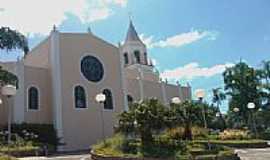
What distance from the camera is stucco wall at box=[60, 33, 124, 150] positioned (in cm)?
3127

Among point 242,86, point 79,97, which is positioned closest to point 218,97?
point 242,86

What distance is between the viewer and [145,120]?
17.6 meters

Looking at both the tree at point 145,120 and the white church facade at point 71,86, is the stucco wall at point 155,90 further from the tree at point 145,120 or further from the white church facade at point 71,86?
the tree at point 145,120

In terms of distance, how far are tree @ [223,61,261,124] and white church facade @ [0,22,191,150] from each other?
13.8 m

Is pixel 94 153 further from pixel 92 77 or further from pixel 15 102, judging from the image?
pixel 92 77

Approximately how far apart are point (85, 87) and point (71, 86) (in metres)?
1.56

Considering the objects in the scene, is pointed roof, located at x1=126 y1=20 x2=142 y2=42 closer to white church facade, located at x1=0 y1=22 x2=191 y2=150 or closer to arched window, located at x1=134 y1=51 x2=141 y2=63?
arched window, located at x1=134 y1=51 x2=141 y2=63

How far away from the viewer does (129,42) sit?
155 feet

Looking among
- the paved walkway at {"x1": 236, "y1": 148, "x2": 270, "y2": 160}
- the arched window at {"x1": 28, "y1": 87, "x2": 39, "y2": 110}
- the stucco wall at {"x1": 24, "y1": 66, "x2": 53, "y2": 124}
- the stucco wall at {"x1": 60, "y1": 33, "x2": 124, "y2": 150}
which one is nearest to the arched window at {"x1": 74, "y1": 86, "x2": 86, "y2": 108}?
the stucco wall at {"x1": 60, "y1": 33, "x2": 124, "y2": 150}

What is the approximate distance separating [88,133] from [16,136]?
7798 mm

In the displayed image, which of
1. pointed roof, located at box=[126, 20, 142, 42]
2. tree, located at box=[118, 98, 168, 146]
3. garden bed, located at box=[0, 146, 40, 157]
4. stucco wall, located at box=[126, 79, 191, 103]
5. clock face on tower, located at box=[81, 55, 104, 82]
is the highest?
pointed roof, located at box=[126, 20, 142, 42]

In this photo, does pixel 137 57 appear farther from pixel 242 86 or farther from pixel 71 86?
pixel 71 86

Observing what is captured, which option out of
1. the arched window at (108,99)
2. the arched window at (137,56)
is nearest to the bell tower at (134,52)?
the arched window at (137,56)

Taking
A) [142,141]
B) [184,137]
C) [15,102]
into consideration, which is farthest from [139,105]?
[15,102]
